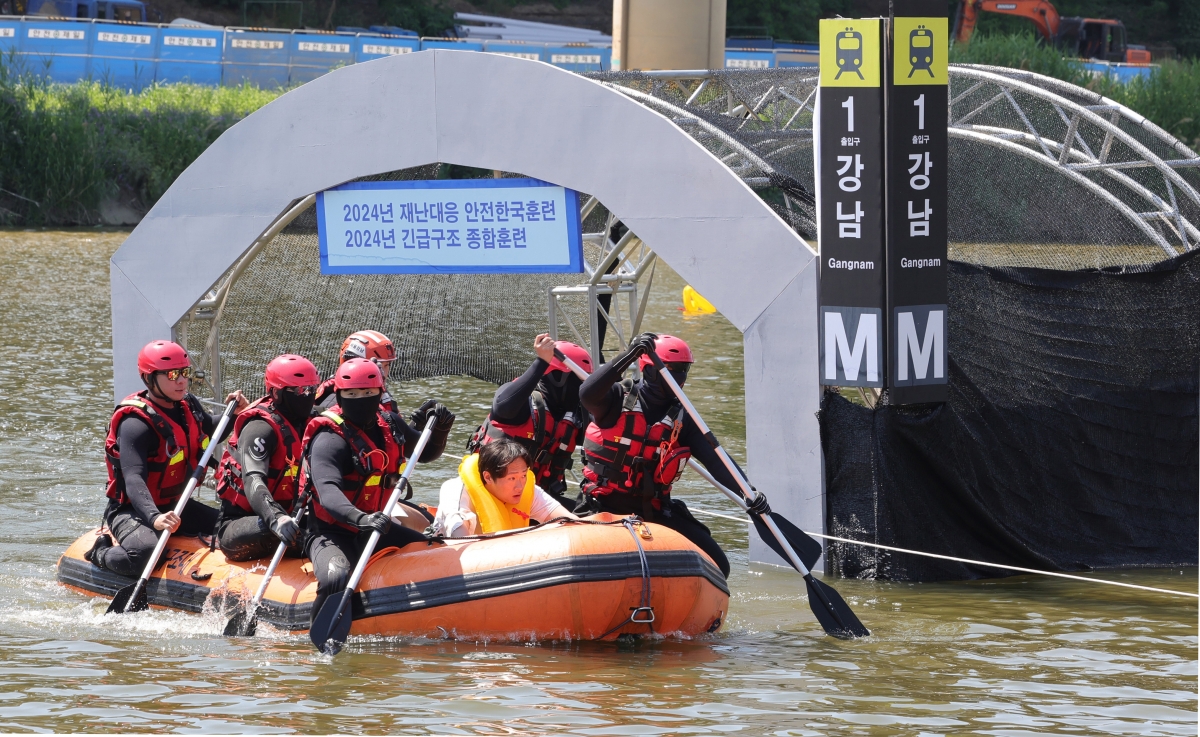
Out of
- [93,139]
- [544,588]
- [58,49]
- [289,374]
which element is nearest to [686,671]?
[544,588]

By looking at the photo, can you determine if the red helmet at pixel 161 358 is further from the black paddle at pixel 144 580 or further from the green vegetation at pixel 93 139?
the green vegetation at pixel 93 139

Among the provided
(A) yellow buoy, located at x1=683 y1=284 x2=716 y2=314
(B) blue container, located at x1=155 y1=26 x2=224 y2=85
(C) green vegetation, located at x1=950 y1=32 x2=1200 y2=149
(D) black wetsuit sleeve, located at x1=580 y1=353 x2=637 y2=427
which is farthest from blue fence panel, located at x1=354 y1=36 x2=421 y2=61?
(D) black wetsuit sleeve, located at x1=580 y1=353 x2=637 y2=427

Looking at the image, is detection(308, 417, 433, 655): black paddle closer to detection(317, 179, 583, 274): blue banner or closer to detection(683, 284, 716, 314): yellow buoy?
detection(317, 179, 583, 274): blue banner

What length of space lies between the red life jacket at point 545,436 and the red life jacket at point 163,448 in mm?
1553

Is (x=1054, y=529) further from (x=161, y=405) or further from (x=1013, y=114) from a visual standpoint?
Result: (x=161, y=405)

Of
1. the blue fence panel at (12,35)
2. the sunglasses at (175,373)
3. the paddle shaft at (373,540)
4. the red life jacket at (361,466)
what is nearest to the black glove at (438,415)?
the paddle shaft at (373,540)

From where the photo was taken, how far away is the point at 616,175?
8297 mm

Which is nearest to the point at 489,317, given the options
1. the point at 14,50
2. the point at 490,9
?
the point at 14,50

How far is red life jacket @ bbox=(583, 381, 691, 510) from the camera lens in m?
7.27

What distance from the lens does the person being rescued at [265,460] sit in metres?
7.13

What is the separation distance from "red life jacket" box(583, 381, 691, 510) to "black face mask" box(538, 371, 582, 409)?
0.58m

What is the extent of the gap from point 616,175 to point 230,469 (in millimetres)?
2758

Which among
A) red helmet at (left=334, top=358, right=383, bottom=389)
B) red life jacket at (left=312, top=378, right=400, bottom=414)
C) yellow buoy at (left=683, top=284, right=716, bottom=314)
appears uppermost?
yellow buoy at (left=683, top=284, right=716, bottom=314)

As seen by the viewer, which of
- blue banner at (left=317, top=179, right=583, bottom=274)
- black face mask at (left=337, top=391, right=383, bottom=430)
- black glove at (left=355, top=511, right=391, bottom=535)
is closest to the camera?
black glove at (left=355, top=511, right=391, bottom=535)
